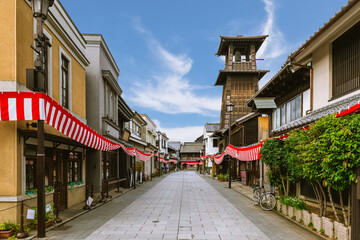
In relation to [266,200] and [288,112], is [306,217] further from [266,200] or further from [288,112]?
[288,112]

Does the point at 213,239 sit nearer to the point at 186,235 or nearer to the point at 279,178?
the point at 186,235

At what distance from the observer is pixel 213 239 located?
7.66m

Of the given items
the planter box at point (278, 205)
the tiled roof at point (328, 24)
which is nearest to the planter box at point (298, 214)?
the planter box at point (278, 205)

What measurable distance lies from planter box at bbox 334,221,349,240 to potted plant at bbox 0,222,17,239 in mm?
8396

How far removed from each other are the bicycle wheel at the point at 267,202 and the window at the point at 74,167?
29.4 feet

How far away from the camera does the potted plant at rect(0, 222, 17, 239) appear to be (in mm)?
7274

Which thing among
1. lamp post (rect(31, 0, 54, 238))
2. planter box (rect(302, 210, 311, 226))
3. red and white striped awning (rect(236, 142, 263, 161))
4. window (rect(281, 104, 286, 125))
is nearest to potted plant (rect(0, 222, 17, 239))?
lamp post (rect(31, 0, 54, 238))

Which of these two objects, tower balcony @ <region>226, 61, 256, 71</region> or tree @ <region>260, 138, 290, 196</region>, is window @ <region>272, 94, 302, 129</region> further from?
tower balcony @ <region>226, 61, 256, 71</region>

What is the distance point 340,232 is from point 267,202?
5.32 meters

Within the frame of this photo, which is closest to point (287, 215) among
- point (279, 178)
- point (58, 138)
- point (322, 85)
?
point (279, 178)

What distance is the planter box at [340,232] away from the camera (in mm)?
6559

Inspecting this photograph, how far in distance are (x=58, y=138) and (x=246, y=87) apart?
1375 inches

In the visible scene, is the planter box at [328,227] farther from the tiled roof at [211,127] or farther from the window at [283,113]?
the tiled roof at [211,127]

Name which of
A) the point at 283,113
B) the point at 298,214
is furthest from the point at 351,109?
the point at 283,113
